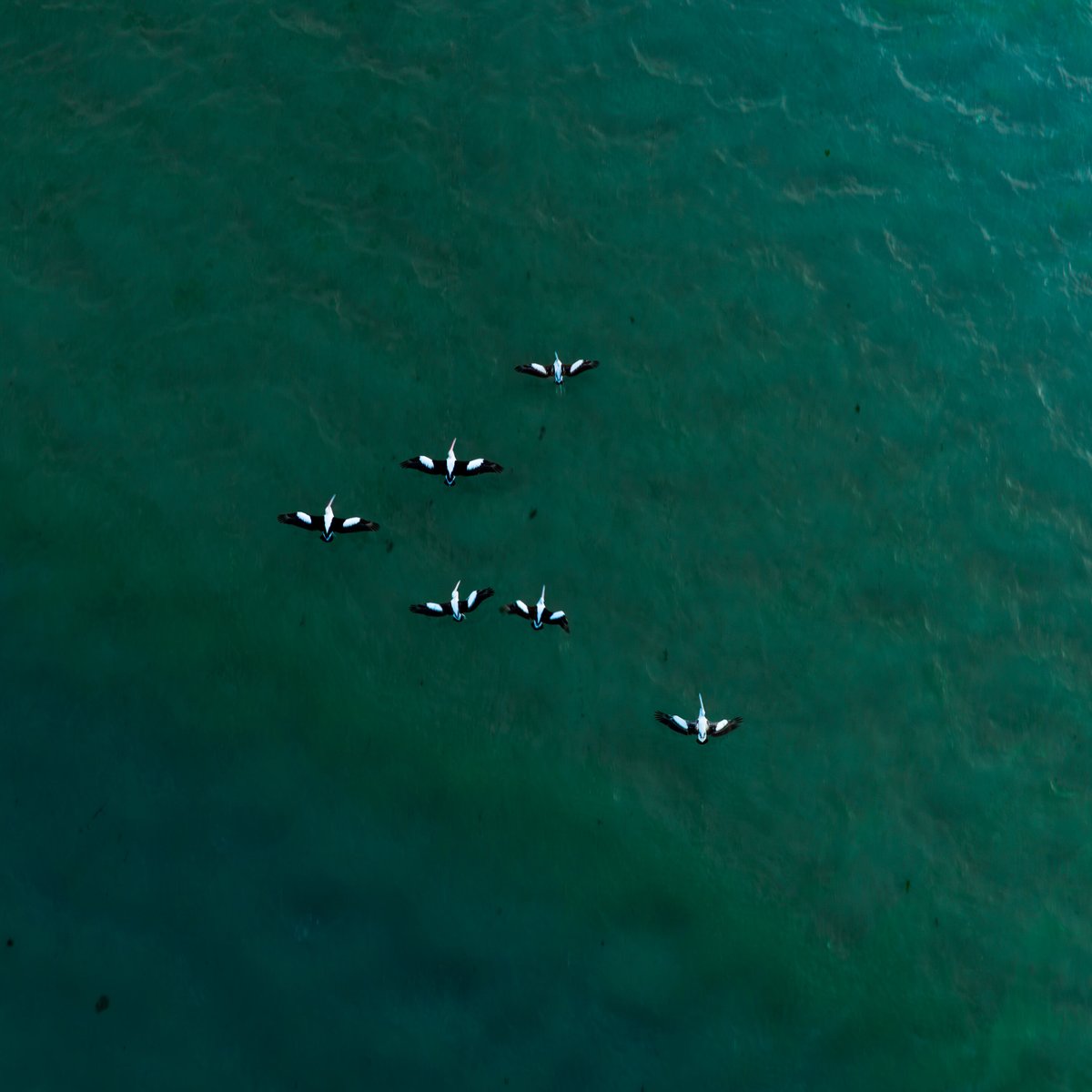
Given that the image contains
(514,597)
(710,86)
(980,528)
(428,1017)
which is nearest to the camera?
(428,1017)

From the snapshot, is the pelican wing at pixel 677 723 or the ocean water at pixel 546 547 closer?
the ocean water at pixel 546 547

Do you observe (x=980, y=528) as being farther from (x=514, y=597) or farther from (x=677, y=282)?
(x=514, y=597)

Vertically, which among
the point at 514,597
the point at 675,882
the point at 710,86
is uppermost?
the point at 710,86

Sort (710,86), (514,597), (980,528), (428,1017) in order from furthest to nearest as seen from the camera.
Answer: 1. (710,86)
2. (980,528)
3. (514,597)
4. (428,1017)

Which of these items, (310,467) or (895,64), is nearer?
(310,467)

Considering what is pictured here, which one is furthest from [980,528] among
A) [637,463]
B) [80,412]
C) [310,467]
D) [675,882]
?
[80,412]

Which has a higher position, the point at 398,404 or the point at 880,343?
the point at 880,343

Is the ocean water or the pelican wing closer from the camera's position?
the ocean water

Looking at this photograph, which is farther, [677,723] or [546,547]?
[546,547]
